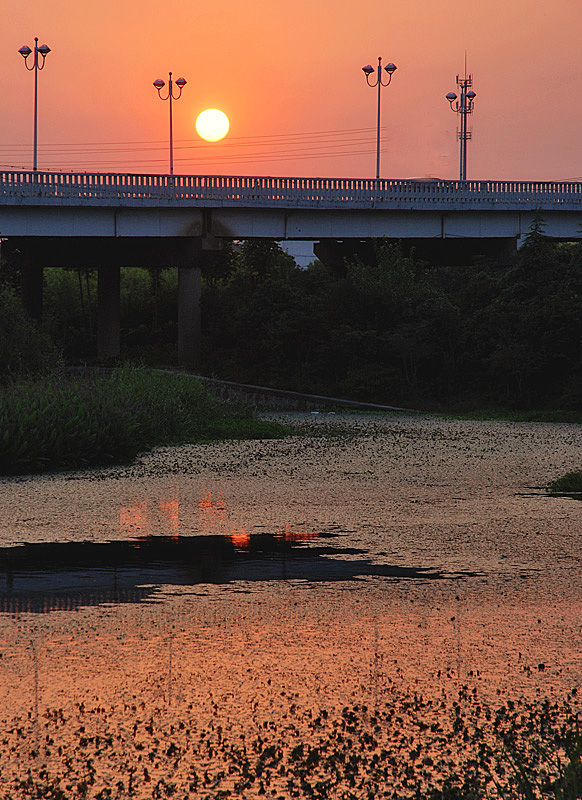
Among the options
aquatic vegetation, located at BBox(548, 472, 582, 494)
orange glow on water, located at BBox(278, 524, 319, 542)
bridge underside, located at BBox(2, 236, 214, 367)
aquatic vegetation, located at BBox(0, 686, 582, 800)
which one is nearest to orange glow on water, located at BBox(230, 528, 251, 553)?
orange glow on water, located at BBox(278, 524, 319, 542)

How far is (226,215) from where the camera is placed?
46.6m

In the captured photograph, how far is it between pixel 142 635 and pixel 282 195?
134ft

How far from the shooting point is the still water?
5.11 m

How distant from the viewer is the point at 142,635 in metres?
7.19

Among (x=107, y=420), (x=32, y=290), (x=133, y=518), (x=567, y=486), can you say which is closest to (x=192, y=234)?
(x=32, y=290)

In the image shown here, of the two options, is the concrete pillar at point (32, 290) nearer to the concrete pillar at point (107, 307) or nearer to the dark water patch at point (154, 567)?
the concrete pillar at point (107, 307)

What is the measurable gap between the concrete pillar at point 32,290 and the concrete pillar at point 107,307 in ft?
12.3

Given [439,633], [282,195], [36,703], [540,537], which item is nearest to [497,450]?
[540,537]

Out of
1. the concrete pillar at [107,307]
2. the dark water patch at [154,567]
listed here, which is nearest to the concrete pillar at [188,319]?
the concrete pillar at [107,307]

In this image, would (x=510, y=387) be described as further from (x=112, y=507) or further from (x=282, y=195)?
(x=112, y=507)

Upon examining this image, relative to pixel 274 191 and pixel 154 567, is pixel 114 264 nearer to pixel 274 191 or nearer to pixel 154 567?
pixel 274 191

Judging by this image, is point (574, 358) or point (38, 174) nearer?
point (574, 358)

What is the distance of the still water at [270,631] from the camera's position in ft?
16.8

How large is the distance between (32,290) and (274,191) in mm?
15575
